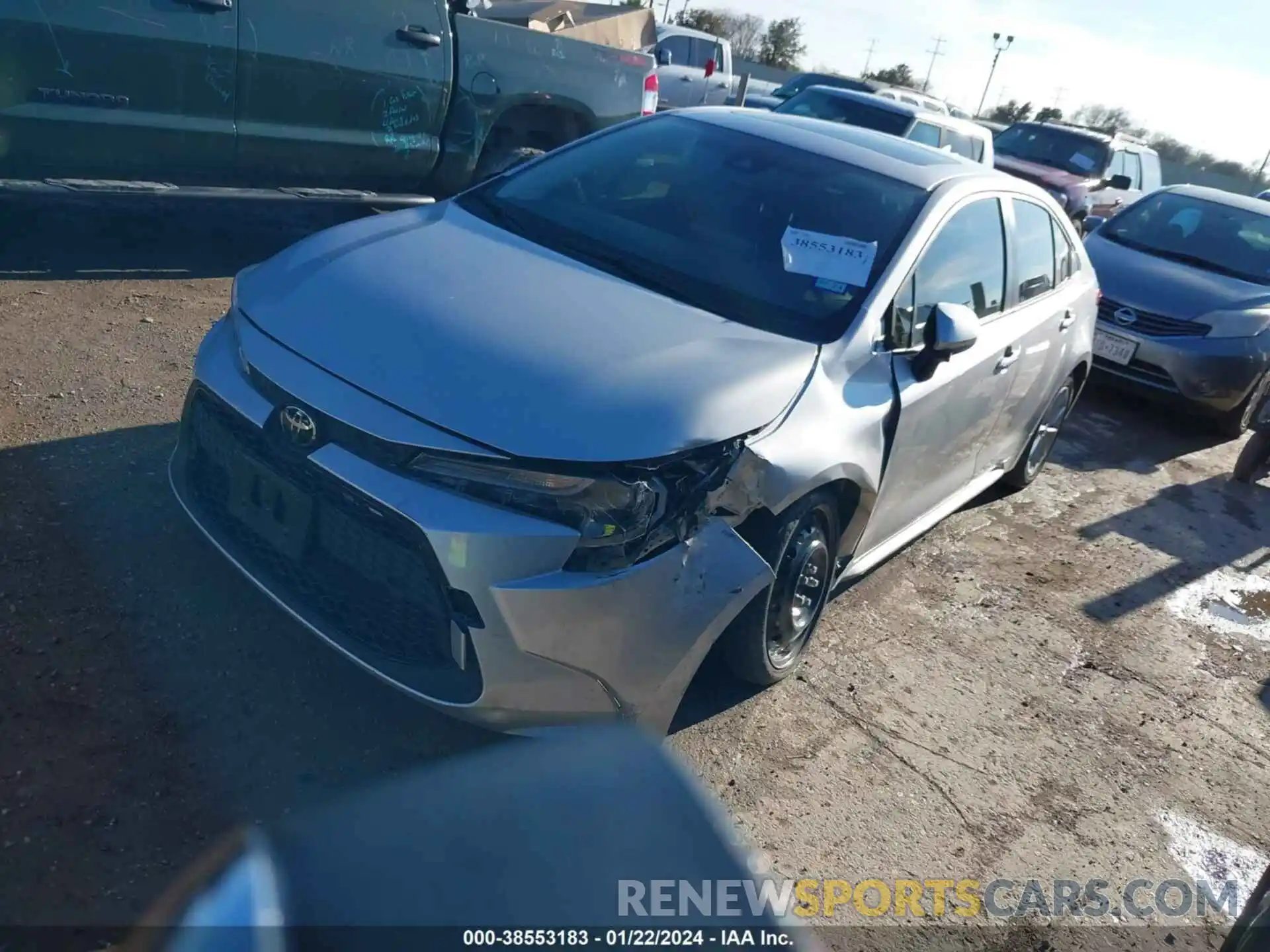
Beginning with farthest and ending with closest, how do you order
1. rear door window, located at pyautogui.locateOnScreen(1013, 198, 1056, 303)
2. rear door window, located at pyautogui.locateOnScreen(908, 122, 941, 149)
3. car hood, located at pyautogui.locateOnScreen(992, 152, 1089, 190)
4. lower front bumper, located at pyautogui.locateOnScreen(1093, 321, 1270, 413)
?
car hood, located at pyautogui.locateOnScreen(992, 152, 1089, 190)
rear door window, located at pyautogui.locateOnScreen(908, 122, 941, 149)
lower front bumper, located at pyautogui.locateOnScreen(1093, 321, 1270, 413)
rear door window, located at pyautogui.locateOnScreen(1013, 198, 1056, 303)

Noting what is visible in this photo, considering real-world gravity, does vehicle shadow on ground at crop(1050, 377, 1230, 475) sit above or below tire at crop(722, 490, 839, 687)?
below

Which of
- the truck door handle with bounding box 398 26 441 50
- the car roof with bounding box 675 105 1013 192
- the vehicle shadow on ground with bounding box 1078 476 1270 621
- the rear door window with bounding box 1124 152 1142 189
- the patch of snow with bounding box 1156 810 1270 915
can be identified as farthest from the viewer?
the rear door window with bounding box 1124 152 1142 189

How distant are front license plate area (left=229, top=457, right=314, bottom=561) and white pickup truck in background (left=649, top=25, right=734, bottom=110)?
1613 cm

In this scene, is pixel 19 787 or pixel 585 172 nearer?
pixel 19 787

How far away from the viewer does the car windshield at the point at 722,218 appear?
3.44 meters

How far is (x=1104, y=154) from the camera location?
1441 cm

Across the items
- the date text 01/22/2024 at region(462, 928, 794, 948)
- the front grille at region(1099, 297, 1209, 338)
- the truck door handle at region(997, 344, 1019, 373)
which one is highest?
the date text 01/22/2024 at region(462, 928, 794, 948)

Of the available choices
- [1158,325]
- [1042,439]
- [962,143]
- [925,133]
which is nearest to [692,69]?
[962,143]

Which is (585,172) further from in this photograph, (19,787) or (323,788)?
(19,787)

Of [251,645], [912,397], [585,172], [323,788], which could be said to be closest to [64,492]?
[251,645]

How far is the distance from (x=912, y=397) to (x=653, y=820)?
2.59 m

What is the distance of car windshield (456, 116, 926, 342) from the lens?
136 inches

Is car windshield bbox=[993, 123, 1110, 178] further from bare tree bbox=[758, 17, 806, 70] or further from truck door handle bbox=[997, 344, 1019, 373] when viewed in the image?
bare tree bbox=[758, 17, 806, 70]

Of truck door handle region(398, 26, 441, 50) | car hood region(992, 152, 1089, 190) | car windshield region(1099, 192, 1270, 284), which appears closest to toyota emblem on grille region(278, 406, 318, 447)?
truck door handle region(398, 26, 441, 50)
